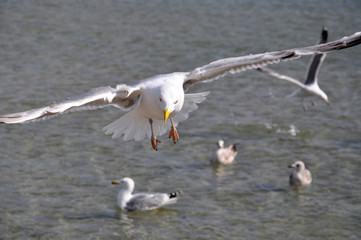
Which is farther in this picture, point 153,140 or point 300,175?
point 300,175

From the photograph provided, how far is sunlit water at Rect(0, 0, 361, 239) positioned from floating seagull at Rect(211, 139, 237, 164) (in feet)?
0.60

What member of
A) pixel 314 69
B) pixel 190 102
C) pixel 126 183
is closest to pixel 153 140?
pixel 190 102

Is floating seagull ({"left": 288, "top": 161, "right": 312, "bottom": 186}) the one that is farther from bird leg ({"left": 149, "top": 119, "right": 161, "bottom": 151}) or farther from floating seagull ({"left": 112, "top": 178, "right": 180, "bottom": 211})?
bird leg ({"left": 149, "top": 119, "right": 161, "bottom": 151})

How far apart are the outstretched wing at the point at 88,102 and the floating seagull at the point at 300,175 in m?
4.78

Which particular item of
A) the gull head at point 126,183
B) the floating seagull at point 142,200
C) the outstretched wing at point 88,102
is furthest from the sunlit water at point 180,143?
the outstretched wing at point 88,102

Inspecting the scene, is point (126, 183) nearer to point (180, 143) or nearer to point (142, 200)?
point (142, 200)

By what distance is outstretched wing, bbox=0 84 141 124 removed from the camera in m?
7.15

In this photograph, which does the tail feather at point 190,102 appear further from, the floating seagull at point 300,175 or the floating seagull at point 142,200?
the floating seagull at point 300,175

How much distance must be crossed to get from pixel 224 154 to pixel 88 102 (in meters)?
5.86

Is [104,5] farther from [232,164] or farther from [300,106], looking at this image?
[232,164]

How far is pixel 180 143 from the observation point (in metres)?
14.7

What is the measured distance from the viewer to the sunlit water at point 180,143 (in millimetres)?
11711

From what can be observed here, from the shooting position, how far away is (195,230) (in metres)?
11.4

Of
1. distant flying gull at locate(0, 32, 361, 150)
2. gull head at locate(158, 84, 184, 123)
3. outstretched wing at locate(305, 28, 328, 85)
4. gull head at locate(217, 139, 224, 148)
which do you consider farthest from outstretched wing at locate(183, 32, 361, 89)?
outstretched wing at locate(305, 28, 328, 85)
